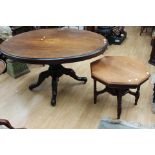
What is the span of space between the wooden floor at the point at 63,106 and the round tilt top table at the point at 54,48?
159mm

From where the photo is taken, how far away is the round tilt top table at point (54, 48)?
220cm

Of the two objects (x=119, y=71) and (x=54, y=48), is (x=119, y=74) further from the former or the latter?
(x=54, y=48)

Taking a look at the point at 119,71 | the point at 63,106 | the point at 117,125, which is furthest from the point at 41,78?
the point at 117,125

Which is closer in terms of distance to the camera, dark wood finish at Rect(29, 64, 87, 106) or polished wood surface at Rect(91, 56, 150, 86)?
polished wood surface at Rect(91, 56, 150, 86)

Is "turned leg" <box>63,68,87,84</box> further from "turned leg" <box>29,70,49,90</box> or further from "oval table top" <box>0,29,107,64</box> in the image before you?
"oval table top" <box>0,29,107,64</box>

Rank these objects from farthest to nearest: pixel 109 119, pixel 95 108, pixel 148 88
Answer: pixel 148 88 → pixel 95 108 → pixel 109 119

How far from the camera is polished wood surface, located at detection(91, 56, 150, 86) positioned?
2174mm

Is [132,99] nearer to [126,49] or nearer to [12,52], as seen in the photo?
[12,52]

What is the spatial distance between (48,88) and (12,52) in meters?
0.87

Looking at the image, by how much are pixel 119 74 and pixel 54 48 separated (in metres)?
0.72

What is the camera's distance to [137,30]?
5.39 m

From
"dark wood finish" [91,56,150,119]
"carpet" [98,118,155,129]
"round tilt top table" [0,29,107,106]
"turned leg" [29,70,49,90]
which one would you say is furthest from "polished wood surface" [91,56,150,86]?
"turned leg" [29,70,49,90]

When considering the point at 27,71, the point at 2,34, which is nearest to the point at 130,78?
the point at 27,71

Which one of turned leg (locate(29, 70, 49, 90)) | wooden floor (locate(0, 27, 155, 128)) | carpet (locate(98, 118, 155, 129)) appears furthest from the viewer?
turned leg (locate(29, 70, 49, 90))
